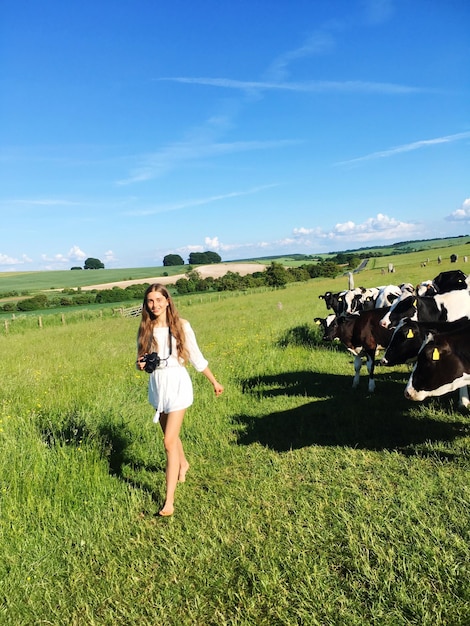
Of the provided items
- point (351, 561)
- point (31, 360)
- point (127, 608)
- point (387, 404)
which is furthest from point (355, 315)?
point (31, 360)

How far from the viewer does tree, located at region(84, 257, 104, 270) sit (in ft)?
439

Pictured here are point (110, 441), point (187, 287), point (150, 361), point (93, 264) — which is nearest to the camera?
point (150, 361)

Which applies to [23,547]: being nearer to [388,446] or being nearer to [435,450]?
[388,446]

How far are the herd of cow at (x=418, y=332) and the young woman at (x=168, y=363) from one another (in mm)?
2994

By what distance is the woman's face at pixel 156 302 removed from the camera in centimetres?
421

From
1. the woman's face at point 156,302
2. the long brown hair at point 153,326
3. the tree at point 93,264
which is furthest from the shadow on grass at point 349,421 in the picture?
the tree at point 93,264

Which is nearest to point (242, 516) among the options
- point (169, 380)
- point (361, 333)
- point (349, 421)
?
point (169, 380)

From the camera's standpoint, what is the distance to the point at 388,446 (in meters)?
5.43

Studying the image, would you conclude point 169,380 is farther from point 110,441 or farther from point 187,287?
point 187,287

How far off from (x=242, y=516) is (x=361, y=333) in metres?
6.12

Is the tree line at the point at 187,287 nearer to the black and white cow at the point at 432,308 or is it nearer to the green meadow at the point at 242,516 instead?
the black and white cow at the point at 432,308

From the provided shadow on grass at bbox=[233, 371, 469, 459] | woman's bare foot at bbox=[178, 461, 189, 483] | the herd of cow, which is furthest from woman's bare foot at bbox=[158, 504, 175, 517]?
the herd of cow

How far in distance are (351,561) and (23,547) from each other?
3029mm

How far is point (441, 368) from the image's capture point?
509 cm
